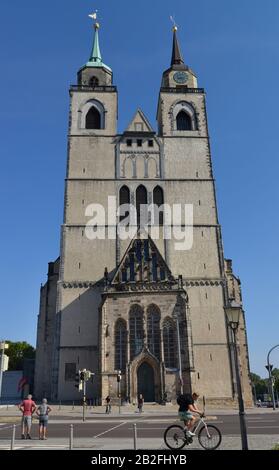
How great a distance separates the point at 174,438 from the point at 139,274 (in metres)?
26.0

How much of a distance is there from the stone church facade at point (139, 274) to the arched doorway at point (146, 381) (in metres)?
0.08

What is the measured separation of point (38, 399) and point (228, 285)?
20213 mm

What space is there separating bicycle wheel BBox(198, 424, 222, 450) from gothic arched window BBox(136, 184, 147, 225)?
100 ft

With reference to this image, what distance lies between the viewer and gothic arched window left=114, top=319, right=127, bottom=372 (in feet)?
108

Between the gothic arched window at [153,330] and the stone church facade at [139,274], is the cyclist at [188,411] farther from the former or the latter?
the gothic arched window at [153,330]

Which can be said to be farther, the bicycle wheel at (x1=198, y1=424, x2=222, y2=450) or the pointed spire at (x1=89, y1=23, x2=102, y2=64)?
the pointed spire at (x1=89, y1=23, x2=102, y2=64)

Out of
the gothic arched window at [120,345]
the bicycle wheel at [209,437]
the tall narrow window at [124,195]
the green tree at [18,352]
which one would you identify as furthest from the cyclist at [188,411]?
the green tree at [18,352]

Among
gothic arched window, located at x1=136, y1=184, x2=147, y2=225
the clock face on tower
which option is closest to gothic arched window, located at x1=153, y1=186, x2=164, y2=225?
gothic arched window, located at x1=136, y1=184, x2=147, y2=225

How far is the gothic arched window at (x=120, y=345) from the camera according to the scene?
32969 millimetres

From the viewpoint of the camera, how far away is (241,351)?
37.6m

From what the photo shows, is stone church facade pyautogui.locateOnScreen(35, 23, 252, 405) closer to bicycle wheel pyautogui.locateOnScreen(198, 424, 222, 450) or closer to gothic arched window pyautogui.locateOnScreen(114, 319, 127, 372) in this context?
gothic arched window pyautogui.locateOnScreen(114, 319, 127, 372)

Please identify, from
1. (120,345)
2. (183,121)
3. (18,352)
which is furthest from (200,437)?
(18,352)

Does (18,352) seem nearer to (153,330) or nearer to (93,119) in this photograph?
(93,119)

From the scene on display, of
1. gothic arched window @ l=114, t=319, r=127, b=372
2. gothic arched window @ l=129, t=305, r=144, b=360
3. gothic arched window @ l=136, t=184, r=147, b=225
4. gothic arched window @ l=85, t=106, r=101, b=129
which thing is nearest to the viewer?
gothic arched window @ l=114, t=319, r=127, b=372
